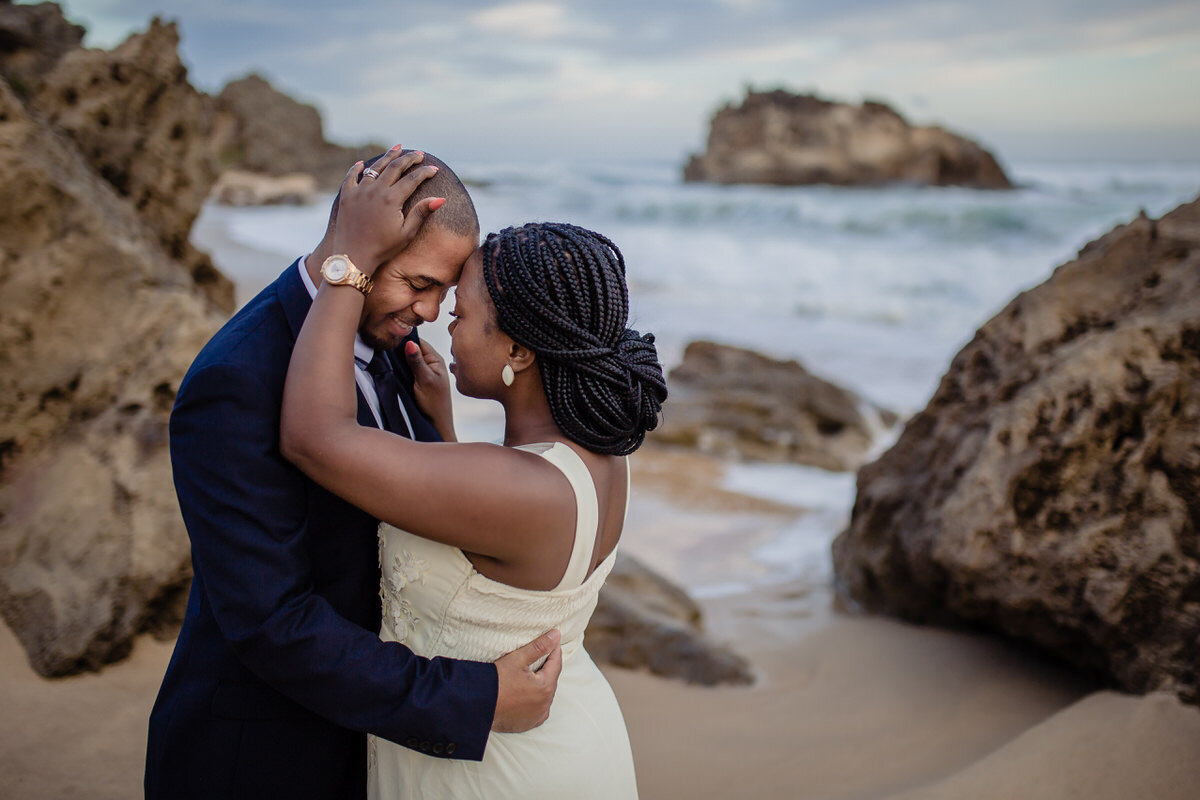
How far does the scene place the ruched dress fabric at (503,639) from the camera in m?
1.98

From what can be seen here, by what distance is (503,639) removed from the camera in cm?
203

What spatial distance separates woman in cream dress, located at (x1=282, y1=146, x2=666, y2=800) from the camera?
71.7 inches

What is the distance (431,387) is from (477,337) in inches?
24.6

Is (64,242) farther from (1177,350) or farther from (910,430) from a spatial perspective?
(1177,350)

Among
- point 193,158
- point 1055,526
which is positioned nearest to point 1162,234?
point 1055,526

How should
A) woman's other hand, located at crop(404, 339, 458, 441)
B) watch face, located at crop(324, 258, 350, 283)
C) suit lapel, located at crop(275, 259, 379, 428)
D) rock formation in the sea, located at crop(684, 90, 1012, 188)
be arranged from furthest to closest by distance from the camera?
rock formation in the sea, located at crop(684, 90, 1012, 188)
woman's other hand, located at crop(404, 339, 458, 441)
suit lapel, located at crop(275, 259, 379, 428)
watch face, located at crop(324, 258, 350, 283)

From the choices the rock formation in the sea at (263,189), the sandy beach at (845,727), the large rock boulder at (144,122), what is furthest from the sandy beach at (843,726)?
the rock formation in the sea at (263,189)

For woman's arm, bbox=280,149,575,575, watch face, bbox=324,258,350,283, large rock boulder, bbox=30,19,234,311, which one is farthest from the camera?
large rock boulder, bbox=30,19,234,311

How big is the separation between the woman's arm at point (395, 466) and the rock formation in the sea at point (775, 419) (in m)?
7.24

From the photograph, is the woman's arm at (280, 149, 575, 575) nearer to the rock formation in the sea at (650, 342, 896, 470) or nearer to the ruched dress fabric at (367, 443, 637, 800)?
the ruched dress fabric at (367, 443, 637, 800)

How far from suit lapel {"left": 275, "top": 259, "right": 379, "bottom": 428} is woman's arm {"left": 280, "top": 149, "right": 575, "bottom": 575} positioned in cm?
12

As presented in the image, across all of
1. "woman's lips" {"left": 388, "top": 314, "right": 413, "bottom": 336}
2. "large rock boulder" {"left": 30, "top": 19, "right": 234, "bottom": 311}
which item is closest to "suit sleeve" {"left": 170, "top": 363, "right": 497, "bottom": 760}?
"woman's lips" {"left": 388, "top": 314, "right": 413, "bottom": 336}

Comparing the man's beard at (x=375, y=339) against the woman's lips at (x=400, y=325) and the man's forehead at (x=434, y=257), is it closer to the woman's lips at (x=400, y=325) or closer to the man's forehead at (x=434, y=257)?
the woman's lips at (x=400, y=325)

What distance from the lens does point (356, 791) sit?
231 cm
